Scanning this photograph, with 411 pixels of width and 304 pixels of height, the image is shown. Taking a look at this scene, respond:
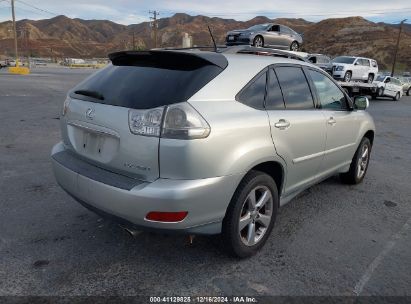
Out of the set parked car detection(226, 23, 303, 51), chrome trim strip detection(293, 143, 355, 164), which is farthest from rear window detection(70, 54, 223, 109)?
parked car detection(226, 23, 303, 51)

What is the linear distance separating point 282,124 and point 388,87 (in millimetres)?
23047

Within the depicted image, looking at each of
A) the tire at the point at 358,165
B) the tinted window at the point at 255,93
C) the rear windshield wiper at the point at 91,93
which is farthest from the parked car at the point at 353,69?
the rear windshield wiper at the point at 91,93

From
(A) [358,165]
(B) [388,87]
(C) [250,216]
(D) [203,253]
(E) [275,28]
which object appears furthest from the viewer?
(B) [388,87]

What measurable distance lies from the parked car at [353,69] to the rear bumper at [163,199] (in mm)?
17294

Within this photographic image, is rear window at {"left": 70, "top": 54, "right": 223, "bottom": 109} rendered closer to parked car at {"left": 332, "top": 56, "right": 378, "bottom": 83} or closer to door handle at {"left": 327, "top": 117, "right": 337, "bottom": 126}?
door handle at {"left": 327, "top": 117, "right": 337, "bottom": 126}

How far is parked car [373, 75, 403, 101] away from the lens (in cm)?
2274

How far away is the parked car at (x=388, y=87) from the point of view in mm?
22737

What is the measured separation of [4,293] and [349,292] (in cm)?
250

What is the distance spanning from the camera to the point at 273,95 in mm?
3420

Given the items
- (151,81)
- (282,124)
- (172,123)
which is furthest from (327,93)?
(172,123)

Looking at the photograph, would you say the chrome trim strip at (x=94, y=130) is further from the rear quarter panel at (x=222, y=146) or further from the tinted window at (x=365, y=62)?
the tinted window at (x=365, y=62)

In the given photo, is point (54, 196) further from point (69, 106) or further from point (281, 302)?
point (281, 302)

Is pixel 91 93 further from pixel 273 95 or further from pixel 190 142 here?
pixel 273 95

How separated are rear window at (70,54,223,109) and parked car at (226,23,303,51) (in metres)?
9.00
